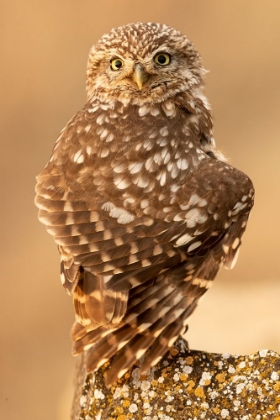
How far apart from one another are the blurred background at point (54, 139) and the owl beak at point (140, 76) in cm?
275

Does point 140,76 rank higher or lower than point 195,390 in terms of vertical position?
higher

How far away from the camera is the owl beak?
371cm

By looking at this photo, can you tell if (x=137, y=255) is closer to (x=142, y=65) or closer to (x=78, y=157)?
(x=78, y=157)

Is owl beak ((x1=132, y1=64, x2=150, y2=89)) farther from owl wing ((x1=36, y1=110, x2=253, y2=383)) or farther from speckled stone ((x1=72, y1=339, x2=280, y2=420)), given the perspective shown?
speckled stone ((x1=72, y1=339, x2=280, y2=420))

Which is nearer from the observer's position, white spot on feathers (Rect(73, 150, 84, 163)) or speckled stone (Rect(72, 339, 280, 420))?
speckled stone (Rect(72, 339, 280, 420))

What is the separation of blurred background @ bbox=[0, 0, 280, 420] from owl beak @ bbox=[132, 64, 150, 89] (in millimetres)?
2753

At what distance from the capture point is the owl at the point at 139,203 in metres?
3.14

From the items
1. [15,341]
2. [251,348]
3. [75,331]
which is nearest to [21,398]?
[15,341]

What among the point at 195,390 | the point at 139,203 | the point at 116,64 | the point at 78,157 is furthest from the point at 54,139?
the point at 195,390

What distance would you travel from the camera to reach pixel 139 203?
3.33 m

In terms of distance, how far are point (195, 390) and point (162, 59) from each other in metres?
1.61

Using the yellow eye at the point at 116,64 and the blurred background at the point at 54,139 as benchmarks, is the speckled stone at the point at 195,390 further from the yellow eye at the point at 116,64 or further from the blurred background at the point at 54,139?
the blurred background at the point at 54,139

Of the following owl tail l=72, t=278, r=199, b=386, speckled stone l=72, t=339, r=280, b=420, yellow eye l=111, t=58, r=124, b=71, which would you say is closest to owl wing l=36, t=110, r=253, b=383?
owl tail l=72, t=278, r=199, b=386

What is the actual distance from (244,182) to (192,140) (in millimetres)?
336
